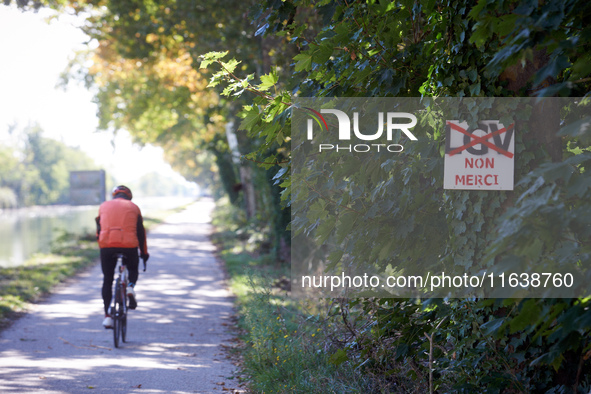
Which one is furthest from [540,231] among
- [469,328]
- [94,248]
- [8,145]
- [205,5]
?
[8,145]

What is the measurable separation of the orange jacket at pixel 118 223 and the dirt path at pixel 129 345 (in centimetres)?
137

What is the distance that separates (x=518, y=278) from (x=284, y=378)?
3.30 m

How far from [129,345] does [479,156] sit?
600cm

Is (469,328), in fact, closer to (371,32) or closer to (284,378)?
(371,32)

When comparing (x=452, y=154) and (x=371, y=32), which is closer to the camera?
(x=452, y=154)

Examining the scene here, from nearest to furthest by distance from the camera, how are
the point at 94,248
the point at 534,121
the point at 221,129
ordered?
the point at 534,121
the point at 94,248
the point at 221,129

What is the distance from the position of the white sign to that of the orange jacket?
5.17 metres

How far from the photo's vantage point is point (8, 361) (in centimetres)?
695

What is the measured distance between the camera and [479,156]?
11.7 ft

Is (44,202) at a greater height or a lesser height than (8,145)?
lesser

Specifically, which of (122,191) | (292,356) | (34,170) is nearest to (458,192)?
(292,356)

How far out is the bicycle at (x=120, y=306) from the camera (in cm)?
782

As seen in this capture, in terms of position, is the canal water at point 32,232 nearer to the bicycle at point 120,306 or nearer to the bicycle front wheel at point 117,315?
the bicycle at point 120,306

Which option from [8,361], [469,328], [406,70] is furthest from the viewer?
[8,361]
